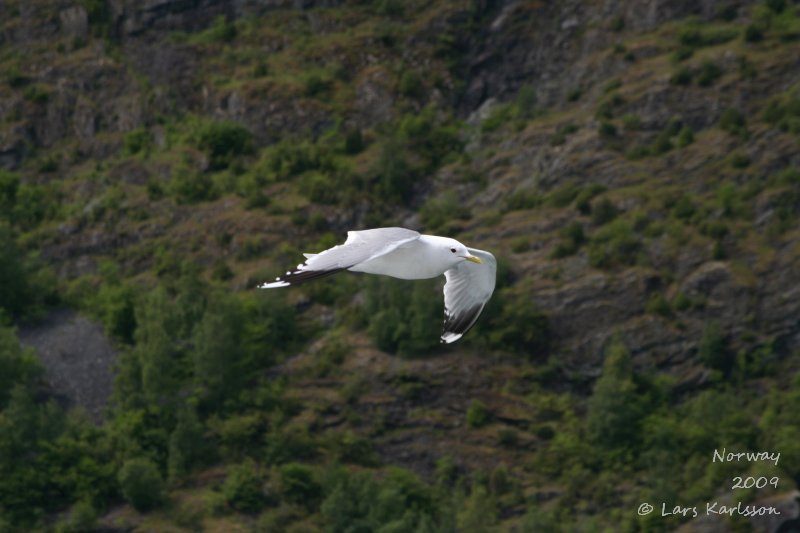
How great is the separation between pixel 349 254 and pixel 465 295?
464cm

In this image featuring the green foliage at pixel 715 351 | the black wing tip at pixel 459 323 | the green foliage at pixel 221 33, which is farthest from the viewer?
the green foliage at pixel 221 33

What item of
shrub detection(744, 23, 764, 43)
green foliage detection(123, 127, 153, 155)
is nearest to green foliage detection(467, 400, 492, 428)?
shrub detection(744, 23, 764, 43)

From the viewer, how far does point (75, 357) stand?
62.6m

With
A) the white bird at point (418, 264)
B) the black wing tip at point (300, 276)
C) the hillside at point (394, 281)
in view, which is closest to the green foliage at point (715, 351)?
the hillside at point (394, 281)

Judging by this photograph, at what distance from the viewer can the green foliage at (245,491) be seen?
53.4 meters

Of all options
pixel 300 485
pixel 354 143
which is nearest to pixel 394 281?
pixel 300 485

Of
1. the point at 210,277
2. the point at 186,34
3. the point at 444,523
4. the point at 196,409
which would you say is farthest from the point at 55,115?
the point at 444,523

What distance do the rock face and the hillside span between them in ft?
0.49

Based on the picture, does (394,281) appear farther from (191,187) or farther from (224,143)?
(224,143)

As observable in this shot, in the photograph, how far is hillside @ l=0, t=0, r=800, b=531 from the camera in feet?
175

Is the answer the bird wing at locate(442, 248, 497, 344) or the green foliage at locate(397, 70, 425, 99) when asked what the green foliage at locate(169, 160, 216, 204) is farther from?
the bird wing at locate(442, 248, 497, 344)

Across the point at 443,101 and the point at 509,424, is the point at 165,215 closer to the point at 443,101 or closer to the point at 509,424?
the point at 443,101

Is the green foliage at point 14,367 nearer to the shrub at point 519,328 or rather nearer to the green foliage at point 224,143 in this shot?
the green foliage at point 224,143

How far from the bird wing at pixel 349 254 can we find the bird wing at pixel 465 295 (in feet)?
9.70
